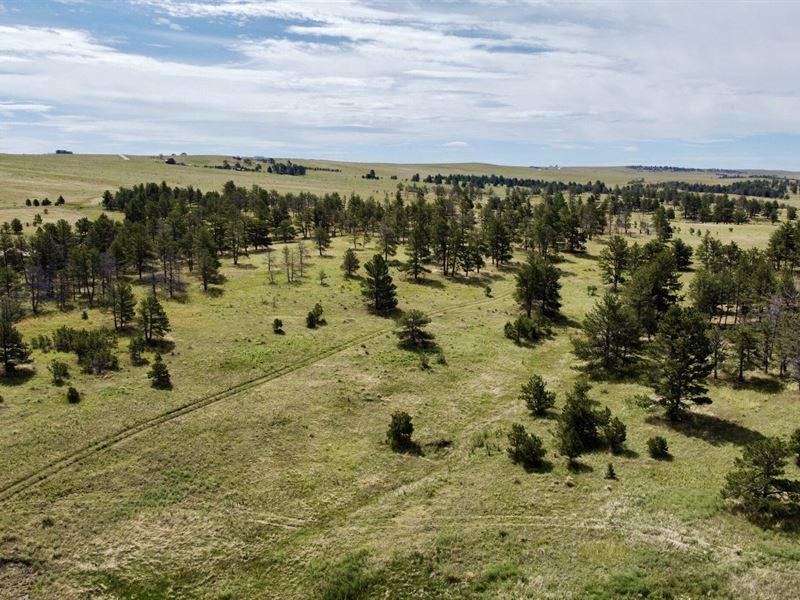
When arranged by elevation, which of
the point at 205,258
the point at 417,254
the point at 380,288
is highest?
the point at 417,254

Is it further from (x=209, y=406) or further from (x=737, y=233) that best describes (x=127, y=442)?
(x=737, y=233)

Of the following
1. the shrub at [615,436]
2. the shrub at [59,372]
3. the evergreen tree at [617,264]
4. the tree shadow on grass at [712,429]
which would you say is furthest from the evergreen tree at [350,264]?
the shrub at [615,436]

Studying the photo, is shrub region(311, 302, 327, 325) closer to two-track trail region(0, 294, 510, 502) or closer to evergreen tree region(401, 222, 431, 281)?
two-track trail region(0, 294, 510, 502)

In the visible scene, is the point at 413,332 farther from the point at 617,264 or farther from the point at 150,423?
the point at 617,264

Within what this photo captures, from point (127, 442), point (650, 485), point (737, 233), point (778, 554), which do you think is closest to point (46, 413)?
point (127, 442)

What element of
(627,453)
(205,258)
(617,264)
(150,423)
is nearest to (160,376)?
Answer: (150,423)

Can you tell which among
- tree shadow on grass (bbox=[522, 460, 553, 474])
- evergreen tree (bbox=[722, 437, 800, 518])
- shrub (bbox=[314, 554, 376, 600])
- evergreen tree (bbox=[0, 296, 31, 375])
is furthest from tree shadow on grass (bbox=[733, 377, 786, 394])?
evergreen tree (bbox=[0, 296, 31, 375])
